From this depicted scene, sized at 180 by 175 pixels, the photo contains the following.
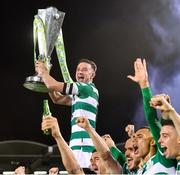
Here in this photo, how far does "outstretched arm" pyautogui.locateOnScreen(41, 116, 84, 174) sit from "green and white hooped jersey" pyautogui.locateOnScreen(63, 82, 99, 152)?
769mm

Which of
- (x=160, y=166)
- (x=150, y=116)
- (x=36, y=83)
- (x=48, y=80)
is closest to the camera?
(x=160, y=166)

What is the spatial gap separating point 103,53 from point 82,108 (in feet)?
11.7

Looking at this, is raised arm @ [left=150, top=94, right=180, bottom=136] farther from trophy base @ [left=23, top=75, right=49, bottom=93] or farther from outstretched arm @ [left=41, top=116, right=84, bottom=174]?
trophy base @ [left=23, top=75, right=49, bottom=93]

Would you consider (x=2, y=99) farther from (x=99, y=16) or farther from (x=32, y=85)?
(x=32, y=85)

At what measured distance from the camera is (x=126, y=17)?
6.67 m

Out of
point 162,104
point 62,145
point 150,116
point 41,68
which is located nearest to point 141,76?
point 150,116

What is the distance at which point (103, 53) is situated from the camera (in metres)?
6.52

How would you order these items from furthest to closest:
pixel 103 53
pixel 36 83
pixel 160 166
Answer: pixel 103 53
pixel 36 83
pixel 160 166

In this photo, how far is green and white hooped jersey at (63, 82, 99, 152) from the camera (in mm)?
2951

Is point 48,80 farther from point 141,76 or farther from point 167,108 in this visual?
point 167,108

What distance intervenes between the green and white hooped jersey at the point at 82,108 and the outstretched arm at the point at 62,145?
0.77 meters

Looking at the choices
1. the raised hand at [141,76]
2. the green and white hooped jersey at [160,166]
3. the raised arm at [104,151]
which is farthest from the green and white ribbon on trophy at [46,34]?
the green and white hooped jersey at [160,166]

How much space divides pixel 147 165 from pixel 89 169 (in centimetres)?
84

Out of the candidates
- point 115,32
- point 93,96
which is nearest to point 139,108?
point 115,32
